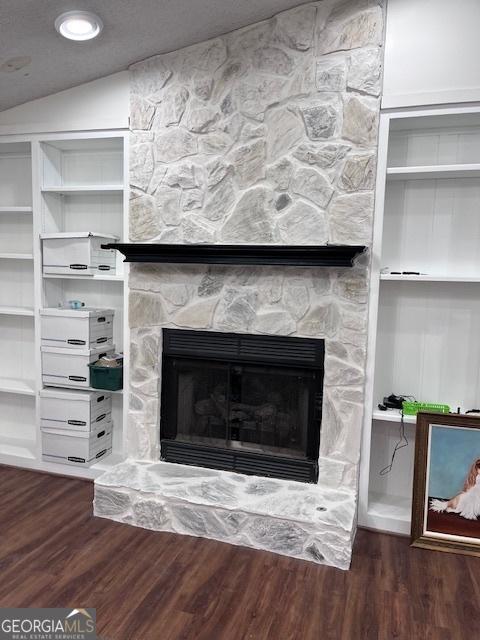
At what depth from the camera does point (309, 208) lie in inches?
99.7

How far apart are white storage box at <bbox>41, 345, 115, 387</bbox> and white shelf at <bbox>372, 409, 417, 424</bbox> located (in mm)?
1755

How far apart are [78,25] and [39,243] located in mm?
1311

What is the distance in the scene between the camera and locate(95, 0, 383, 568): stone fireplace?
2.43 meters

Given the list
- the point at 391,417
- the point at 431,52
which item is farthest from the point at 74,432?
the point at 431,52

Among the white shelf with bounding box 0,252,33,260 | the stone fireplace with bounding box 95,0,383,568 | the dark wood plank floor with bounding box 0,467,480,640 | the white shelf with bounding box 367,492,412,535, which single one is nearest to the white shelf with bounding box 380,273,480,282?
the stone fireplace with bounding box 95,0,383,568

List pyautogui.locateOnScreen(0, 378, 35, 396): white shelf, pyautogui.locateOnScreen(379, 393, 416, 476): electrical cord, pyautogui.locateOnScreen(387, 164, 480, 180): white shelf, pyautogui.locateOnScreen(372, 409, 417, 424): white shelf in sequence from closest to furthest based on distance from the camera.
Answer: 1. pyautogui.locateOnScreen(387, 164, 480, 180): white shelf
2. pyautogui.locateOnScreen(372, 409, 417, 424): white shelf
3. pyautogui.locateOnScreen(379, 393, 416, 476): electrical cord
4. pyautogui.locateOnScreen(0, 378, 35, 396): white shelf

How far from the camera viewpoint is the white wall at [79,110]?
9.37 feet

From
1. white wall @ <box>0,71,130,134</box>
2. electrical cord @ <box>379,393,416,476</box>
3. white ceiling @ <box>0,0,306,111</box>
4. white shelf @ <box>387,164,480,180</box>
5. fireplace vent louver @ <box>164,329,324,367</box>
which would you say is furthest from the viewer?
white wall @ <box>0,71,130,134</box>

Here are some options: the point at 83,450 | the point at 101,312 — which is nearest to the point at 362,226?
the point at 101,312

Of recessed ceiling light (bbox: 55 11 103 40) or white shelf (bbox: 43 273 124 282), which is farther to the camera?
white shelf (bbox: 43 273 124 282)

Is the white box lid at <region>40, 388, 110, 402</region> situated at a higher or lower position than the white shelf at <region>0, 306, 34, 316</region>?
lower

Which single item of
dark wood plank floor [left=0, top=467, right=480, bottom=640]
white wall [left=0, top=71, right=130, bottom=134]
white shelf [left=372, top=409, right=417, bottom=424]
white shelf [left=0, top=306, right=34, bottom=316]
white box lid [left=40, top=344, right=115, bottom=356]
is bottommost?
dark wood plank floor [left=0, top=467, right=480, bottom=640]

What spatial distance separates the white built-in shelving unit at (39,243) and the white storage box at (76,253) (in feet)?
0.18

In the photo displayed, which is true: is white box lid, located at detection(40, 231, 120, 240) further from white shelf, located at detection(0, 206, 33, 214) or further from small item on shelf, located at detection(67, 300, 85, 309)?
small item on shelf, located at detection(67, 300, 85, 309)
